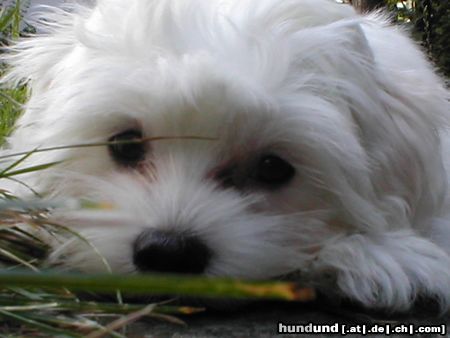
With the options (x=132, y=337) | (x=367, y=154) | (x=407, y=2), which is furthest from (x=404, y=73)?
(x=407, y=2)

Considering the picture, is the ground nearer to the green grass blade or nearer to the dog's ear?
the green grass blade

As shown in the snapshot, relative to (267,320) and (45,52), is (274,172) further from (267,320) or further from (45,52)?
(45,52)

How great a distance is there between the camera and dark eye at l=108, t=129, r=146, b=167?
2182 millimetres

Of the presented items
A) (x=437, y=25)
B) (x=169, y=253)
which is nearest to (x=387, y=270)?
(x=169, y=253)

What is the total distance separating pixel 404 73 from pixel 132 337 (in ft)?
4.83

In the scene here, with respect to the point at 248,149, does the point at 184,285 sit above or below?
above

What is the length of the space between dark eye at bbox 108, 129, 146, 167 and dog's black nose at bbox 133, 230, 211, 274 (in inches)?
17.3

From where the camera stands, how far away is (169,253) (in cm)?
174

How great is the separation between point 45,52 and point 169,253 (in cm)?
112

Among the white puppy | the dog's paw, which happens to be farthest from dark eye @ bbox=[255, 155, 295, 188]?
the dog's paw

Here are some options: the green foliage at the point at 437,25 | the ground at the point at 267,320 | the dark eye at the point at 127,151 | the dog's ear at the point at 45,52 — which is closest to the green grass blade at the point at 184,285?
the ground at the point at 267,320

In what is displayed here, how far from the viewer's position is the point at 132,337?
1.50 meters

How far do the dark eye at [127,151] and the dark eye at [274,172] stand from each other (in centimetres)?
34

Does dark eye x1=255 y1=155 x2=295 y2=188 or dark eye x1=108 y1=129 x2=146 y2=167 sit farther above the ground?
dark eye x1=108 y1=129 x2=146 y2=167
